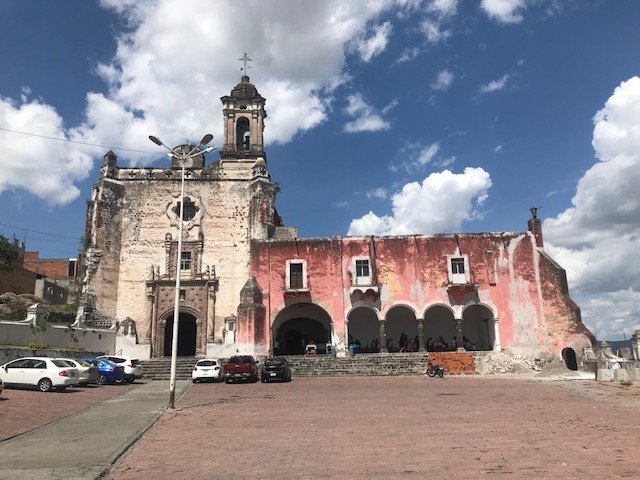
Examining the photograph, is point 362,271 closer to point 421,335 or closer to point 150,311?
point 421,335

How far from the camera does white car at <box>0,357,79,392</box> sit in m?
18.7

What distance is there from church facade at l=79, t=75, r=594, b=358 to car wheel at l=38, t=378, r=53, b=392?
1332cm

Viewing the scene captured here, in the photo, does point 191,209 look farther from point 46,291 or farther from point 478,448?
point 478,448

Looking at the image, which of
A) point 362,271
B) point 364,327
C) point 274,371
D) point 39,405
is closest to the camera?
point 39,405

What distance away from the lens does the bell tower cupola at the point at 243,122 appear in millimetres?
36344

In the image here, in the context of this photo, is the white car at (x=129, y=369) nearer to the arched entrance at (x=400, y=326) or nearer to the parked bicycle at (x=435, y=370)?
the parked bicycle at (x=435, y=370)

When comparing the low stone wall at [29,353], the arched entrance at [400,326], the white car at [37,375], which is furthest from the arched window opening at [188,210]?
the white car at [37,375]

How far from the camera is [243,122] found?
3772 cm

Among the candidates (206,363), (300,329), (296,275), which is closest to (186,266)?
(296,275)

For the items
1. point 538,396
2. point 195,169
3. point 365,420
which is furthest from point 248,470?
point 195,169

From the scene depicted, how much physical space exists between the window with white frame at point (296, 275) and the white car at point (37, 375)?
15449mm

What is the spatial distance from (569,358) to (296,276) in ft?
55.6

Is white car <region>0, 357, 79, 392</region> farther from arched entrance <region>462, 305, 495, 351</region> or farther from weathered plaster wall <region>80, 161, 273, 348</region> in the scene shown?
arched entrance <region>462, 305, 495, 351</region>

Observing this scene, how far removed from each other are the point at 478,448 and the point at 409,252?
2408 cm
